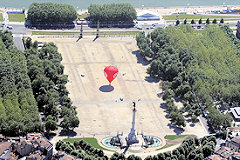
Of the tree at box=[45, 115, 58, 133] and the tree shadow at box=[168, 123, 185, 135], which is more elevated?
the tree shadow at box=[168, 123, 185, 135]

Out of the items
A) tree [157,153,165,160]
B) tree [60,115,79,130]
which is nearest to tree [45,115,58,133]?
tree [60,115,79,130]

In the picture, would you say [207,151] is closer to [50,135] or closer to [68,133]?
[68,133]

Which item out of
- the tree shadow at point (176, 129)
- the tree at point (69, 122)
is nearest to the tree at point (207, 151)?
the tree shadow at point (176, 129)

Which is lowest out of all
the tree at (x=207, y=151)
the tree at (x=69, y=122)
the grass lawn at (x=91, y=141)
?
the tree at (x=207, y=151)

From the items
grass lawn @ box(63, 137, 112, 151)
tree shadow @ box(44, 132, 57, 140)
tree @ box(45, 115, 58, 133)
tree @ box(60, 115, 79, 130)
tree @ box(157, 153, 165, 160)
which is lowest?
tree @ box(157, 153, 165, 160)

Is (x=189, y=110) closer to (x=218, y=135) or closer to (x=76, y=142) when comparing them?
(x=218, y=135)

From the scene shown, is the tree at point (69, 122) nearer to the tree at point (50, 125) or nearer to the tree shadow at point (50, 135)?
the tree at point (50, 125)

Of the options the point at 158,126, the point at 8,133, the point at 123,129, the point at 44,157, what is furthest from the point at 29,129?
the point at 158,126

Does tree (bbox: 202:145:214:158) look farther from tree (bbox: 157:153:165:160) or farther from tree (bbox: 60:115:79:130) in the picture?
tree (bbox: 60:115:79:130)

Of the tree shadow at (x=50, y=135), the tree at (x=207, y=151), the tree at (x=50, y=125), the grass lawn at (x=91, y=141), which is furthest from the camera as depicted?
the tree shadow at (x=50, y=135)

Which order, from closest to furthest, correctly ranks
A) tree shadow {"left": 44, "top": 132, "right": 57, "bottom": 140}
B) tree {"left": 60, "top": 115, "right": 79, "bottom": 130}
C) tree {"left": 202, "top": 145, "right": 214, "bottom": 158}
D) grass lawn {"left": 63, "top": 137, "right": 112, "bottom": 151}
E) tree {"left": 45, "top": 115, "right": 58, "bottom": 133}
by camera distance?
tree {"left": 202, "top": 145, "right": 214, "bottom": 158} < grass lawn {"left": 63, "top": 137, "right": 112, "bottom": 151} < tree {"left": 45, "top": 115, "right": 58, "bottom": 133} < tree shadow {"left": 44, "top": 132, "right": 57, "bottom": 140} < tree {"left": 60, "top": 115, "right": 79, "bottom": 130}

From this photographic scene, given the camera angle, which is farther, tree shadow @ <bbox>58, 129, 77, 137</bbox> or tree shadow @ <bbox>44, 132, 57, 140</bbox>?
tree shadow @ <bbox>58, 129, 77, 137</bbox>
